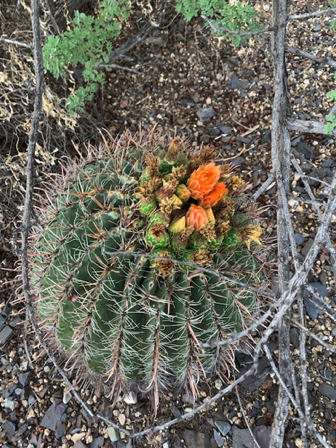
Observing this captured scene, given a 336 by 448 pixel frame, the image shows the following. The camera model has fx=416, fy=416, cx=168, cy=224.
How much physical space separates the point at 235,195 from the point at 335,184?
457 millimetres

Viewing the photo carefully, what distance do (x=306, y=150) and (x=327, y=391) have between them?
4.23ft

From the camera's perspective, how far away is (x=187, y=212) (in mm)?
1260

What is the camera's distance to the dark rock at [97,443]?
1.79 meters

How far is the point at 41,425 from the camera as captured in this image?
1.84 metres

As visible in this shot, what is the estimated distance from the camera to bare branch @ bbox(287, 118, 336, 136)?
4.88ft

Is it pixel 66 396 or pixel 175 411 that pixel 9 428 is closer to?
pixel 66 396

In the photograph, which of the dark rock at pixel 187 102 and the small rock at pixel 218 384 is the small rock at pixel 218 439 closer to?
the small rock at pixel 218 384

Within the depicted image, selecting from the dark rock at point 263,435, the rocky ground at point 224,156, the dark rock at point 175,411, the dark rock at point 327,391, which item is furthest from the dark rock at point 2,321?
the dark rock at point 327,391

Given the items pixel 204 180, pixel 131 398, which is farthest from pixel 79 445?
pixel 204 180

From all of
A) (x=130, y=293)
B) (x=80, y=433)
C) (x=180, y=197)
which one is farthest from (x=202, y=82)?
(x=80, y=433)

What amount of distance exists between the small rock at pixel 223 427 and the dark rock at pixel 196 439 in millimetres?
62

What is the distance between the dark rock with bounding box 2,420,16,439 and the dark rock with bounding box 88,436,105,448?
359mm

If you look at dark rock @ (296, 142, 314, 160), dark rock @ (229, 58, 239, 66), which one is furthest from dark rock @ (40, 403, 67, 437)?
dark rock @ (229, 58, 239, 66)

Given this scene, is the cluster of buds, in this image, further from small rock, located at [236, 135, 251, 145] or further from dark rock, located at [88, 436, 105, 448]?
small rock, located at [236, 135, 251, 145]
